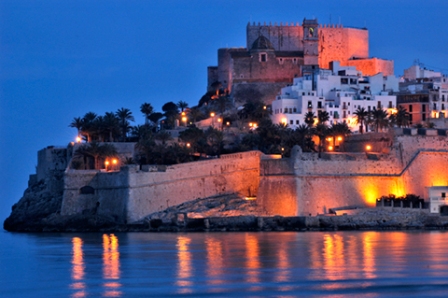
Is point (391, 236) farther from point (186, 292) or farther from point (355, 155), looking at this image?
point (186, 292)

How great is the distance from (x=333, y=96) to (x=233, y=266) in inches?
1248

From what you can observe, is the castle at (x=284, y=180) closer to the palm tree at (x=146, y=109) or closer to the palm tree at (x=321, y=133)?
the palm tree at (x=321, y=133)

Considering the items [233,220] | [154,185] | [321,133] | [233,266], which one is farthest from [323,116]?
[233,266]

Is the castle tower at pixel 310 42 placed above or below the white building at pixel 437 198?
above

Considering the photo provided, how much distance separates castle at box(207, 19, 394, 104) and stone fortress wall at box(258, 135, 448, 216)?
16561mm

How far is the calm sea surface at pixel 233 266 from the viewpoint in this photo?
76.2 ft

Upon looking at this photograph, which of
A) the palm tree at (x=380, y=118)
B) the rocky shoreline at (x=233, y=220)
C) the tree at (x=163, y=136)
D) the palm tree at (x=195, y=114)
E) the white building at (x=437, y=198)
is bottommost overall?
the rocky shoreline at (x=233, y=220)

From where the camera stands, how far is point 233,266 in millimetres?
27766

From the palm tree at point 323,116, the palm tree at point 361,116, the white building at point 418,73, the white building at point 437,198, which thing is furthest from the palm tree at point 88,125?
the white building at point 418,73

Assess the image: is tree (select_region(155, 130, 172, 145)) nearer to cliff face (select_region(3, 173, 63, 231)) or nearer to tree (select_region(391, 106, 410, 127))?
cliff face (select_region(3, 173, 63, 231))

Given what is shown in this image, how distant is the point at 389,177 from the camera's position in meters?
45.0

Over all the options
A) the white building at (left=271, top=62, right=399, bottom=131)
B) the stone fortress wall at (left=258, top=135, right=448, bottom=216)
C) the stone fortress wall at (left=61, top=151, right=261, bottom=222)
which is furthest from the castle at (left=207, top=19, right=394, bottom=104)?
the stone fortress wall at (left=258, top=135, right=448, bottom=216)

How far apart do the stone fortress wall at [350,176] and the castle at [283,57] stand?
16.6m

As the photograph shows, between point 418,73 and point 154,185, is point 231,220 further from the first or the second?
point 418,73
